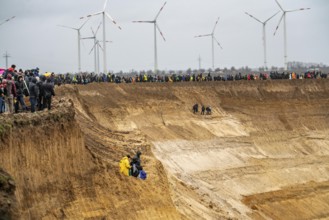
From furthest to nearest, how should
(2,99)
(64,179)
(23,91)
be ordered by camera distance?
(23,91), (2,99), (64,179)

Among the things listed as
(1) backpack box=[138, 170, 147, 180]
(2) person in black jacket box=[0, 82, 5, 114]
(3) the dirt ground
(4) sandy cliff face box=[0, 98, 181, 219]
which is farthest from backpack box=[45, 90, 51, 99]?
(1) backpack box=[138, 170, 147, 180]

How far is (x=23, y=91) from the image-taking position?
28469 millimetres

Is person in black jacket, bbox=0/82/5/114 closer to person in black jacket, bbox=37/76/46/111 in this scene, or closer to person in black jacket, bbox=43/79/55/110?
person in black jacket, bbox=37/76/46/111

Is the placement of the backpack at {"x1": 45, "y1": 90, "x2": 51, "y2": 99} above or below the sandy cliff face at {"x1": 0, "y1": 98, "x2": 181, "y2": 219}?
above

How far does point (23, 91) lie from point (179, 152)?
28688 millimetres

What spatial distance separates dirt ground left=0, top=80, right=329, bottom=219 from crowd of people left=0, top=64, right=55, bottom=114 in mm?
1799

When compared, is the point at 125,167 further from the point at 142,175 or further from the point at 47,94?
the point at 47,94

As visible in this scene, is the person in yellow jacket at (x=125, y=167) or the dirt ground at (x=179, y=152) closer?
the dirt ground at (x=179, y=152)

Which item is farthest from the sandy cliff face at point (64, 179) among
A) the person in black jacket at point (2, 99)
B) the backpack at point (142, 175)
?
the person in black jacket at point (2, 99)

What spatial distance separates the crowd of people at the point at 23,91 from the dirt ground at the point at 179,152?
1799 mm

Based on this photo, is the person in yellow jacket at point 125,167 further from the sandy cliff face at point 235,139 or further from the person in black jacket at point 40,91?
the sandy cliff face at point 235,139

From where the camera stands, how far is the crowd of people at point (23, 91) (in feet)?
86.7

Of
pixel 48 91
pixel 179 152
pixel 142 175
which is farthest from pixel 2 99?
pixel 179 152

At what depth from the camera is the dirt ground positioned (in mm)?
22094
